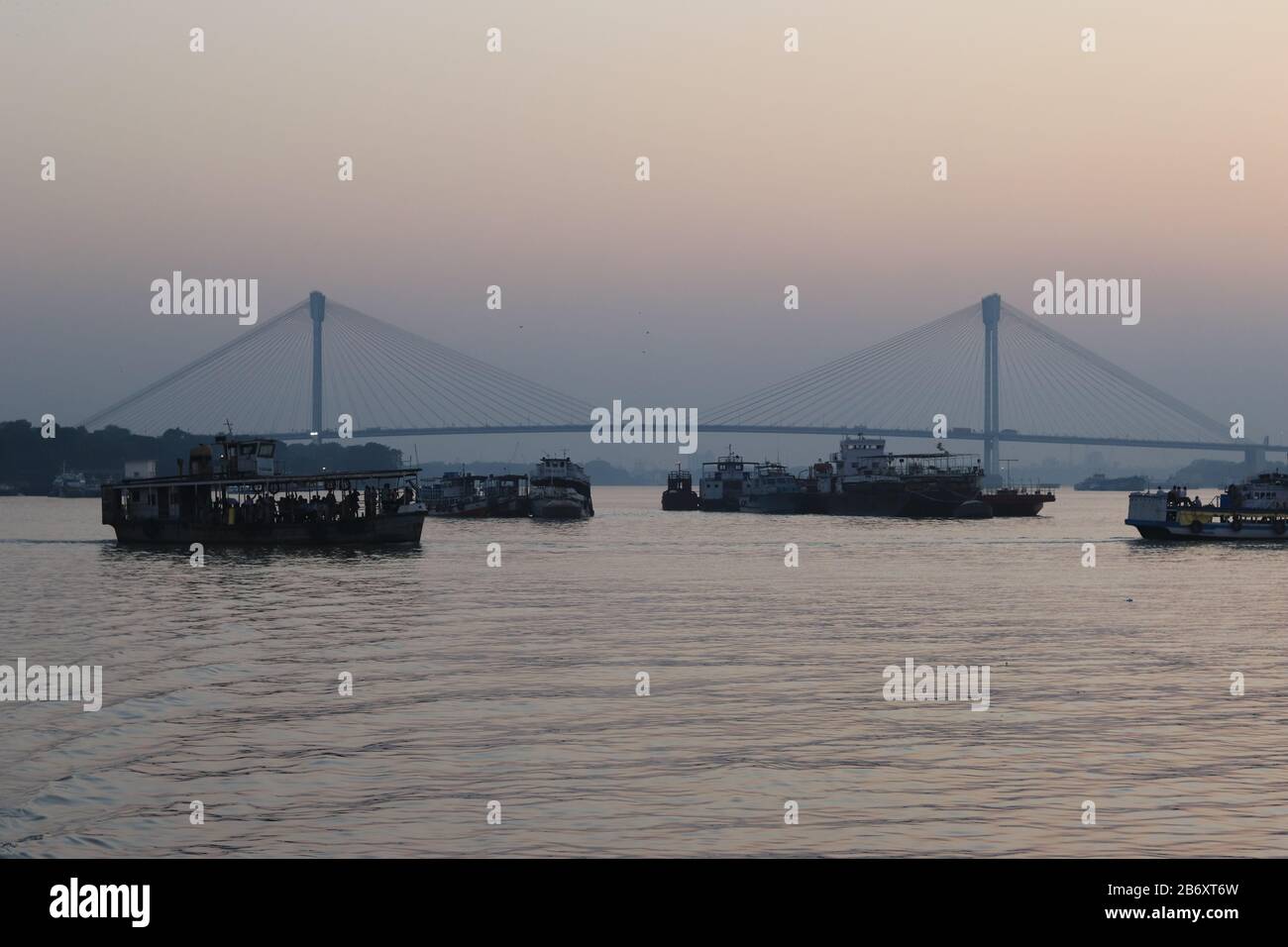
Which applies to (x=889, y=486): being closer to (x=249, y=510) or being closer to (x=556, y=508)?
(x=556, y=508)

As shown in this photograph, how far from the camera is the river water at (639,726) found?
13711mm

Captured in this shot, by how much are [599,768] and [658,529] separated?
295 ft

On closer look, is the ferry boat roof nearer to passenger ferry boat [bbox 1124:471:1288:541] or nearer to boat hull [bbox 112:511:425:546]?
boat hull [bbox 112:511:425:546]

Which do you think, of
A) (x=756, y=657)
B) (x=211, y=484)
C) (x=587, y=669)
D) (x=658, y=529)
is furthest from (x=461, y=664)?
(x=658, y=529)

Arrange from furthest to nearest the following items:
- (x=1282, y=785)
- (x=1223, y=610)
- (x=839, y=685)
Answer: (x=1223, y=610) → (x=839, y=685) → (x=1282, y=785)

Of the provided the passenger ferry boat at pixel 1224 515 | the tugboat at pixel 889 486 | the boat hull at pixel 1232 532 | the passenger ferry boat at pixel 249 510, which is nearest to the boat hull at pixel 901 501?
the tugboat at pixel 889 486

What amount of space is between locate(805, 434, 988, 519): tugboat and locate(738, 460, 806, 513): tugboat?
1.57 m

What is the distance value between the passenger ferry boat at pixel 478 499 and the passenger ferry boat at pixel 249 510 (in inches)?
2074

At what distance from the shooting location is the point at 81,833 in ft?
45.2

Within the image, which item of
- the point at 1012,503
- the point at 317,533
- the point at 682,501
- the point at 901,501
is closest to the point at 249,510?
the point at 317,533

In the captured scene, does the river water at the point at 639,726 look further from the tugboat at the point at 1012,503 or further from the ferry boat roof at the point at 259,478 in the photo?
the tugboat at the point at 1012,503

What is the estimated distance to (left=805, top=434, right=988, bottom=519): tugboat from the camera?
134500mm

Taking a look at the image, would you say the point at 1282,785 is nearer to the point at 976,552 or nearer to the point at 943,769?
the point at 943,769

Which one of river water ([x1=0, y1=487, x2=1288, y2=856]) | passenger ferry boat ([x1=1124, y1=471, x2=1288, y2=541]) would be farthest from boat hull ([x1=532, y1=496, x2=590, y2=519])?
river water ([x1=0, y1=487, x2=1288, y2=856])
